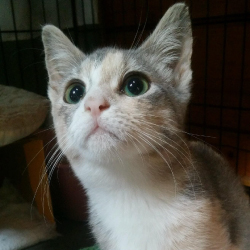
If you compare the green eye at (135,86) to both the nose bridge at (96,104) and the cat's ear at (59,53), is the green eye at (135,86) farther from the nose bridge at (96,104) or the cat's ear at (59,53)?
the cat's ear at (59,53)

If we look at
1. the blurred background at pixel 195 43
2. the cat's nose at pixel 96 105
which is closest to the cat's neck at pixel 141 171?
the cat's nose at pixel 96 105

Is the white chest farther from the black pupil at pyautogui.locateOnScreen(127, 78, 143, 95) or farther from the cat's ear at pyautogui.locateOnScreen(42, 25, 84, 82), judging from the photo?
the cat's ear at pyautogui.locateOnScreen(42, 25, 84, 82)

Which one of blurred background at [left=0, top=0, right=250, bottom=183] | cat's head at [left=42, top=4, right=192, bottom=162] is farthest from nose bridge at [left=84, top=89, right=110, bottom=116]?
blurred background at [left=0, top=0, right=250, bottom=183]

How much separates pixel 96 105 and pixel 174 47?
39cm

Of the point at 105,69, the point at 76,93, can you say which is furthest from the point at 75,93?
the point at 105,69

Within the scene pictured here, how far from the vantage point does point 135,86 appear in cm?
87

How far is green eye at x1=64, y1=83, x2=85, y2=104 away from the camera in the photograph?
94cm

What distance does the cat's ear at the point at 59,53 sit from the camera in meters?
1.07

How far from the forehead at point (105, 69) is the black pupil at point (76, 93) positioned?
0.11 feet

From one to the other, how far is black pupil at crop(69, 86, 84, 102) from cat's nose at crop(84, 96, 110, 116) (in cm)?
Answer: 17

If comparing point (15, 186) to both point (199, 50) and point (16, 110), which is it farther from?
point (199, 50)

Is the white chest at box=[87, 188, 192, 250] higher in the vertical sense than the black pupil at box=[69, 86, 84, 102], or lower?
lower

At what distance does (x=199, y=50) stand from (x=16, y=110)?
1106 mm

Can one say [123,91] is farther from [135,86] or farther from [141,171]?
[141,171]
